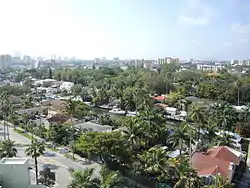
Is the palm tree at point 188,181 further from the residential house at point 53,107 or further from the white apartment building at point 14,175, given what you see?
the residential house at point 53,107

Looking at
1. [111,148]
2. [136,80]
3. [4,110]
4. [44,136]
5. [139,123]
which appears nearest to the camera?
[111,148]

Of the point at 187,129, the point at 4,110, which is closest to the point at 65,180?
the point at 187,129

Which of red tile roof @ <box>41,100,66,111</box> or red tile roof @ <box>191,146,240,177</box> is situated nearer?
red tile roof @ <box>191,146,240,177</box>

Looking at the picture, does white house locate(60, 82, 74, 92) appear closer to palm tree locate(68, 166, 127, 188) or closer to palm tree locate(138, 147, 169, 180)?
palm tree locate(138, 147, 169, 180)

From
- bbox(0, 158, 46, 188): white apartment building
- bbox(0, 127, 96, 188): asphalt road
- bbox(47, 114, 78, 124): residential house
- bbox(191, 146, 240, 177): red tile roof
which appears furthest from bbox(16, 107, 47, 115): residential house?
bbox(0, 158, 46, 188): white apartment building

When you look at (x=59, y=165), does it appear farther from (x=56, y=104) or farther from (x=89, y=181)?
(x=56, y=104)

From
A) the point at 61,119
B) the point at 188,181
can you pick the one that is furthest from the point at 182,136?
the point at 61,119

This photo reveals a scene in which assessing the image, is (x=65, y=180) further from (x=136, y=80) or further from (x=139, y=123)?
(x=136, y=80)
